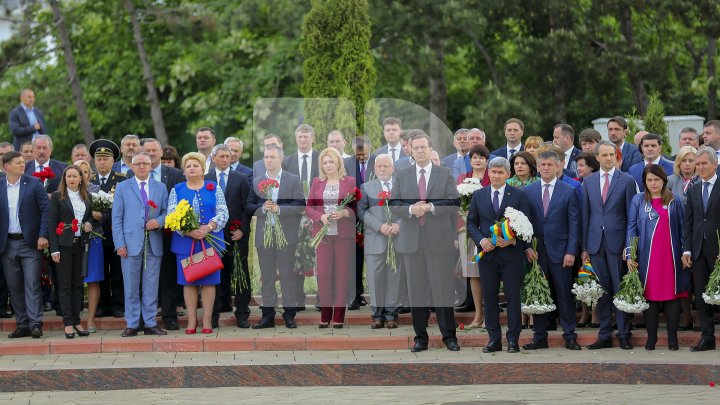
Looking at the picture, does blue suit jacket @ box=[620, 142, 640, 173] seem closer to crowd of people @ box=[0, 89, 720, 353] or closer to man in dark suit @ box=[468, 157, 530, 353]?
crowd of people @ box=[0, 89, 720, 353]

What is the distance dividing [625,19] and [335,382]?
14.6 meters

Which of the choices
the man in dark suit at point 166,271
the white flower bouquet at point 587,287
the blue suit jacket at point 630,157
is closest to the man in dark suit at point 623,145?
the blue suit jacket at point 630,157

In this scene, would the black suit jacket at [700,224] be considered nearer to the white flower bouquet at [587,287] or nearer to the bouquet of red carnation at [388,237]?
the white flower bouquet at [587,287]

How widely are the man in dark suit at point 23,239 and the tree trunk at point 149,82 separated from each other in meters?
13.7

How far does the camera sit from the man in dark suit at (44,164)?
46.5 ft

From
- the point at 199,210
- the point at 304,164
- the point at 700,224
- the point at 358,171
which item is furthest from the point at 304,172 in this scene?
the point at 700,224

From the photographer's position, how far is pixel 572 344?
11766mm

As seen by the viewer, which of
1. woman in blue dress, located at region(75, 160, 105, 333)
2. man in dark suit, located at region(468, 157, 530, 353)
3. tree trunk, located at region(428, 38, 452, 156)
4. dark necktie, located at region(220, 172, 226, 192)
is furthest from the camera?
tree trunk, located at region(428, 38, 452, 156)

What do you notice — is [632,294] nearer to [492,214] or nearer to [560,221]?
[560,221]

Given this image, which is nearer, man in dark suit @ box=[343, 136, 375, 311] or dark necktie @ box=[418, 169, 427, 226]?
dark necktie @ box=[418, 169, 427, 226]

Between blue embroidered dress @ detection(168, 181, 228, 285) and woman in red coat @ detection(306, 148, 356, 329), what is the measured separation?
957 mm

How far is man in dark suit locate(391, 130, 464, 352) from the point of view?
11.7m

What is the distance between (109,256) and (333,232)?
268cm

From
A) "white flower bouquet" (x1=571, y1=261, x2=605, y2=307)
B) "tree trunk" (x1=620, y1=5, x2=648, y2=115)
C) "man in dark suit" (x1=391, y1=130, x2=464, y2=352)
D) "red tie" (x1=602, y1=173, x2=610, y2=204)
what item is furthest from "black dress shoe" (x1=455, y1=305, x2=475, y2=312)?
"tree trunk" (x1=620, y1=5, x2=648, y2=115)
